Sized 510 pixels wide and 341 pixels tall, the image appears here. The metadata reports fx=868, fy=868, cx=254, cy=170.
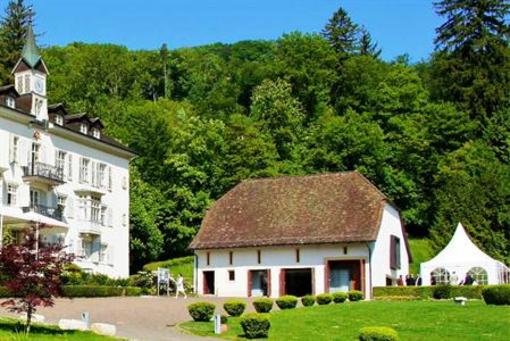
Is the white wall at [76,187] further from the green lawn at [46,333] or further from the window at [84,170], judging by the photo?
the green lawn at [46,333]

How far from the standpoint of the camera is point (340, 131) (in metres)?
75.0

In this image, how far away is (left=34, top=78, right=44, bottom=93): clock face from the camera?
186ft

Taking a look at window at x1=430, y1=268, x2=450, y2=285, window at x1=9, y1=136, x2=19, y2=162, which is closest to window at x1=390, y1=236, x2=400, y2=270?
window at x1=430, y1=268, x2=450, y2=285

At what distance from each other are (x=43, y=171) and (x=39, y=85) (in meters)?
6.35

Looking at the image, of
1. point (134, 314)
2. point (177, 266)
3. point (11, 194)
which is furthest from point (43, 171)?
point (134, 314)

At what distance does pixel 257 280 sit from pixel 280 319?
24.7 metres

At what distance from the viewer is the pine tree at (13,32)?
82438 millimetres

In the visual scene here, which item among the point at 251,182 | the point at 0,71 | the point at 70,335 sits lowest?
the point at 70,335

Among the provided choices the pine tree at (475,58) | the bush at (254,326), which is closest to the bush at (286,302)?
the bush at (254,326)

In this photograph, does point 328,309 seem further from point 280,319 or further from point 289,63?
point 289,63

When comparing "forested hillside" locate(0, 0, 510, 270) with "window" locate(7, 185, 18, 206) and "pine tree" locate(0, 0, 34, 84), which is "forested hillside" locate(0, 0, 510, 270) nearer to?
"pine tree" locate(0, 0, 34, 84)

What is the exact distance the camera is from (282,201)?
195ft

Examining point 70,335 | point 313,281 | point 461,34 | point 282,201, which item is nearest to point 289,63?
point 461,34

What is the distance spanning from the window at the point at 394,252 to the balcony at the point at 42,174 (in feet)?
71.4
